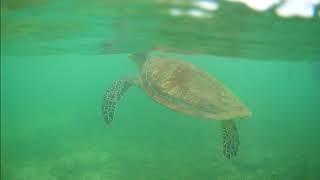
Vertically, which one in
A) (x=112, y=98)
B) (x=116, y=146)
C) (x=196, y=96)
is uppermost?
(x=112, y=98)

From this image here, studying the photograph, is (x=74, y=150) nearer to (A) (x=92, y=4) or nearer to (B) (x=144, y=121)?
(A) (x=92, y=4)

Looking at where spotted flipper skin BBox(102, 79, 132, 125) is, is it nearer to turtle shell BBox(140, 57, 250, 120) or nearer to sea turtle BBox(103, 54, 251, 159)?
sea turtle BBox(103, 54, 251, 159)

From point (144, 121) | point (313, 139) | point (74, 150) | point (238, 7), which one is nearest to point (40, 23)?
point (74, 150)

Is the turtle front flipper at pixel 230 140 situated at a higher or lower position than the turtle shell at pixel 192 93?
lower

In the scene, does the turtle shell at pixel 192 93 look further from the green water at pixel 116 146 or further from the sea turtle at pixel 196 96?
the green water at pixel 116 146

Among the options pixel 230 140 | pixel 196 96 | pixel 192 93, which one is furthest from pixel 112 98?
pixel 230 140

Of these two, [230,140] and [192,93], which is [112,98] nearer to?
[192,93]

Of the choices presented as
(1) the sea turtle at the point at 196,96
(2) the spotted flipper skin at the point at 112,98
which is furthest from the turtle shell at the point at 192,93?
(2) the spotted flipper skin at the point at 112,98
